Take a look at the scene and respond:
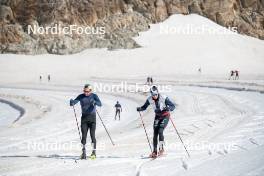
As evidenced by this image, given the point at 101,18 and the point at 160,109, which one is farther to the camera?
the point at 101,18

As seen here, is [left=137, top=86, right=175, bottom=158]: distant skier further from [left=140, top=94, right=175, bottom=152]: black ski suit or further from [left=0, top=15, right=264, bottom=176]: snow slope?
[left=0, top=15, right=264, bottom=176]: snow slope

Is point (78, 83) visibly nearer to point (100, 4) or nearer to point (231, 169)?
point (100, 4)

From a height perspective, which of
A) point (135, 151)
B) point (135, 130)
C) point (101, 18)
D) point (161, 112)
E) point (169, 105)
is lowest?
point (135, 130)

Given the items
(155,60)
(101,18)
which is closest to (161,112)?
(155,60)

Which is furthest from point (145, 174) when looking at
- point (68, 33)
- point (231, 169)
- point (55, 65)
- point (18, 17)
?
point (18, 17)

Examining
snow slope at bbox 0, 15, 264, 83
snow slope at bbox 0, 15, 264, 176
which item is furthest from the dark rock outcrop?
snow slope at bbox 0, 15, 264, 176

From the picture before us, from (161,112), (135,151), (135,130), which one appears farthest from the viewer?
(135,130)

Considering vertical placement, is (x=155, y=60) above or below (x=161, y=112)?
above

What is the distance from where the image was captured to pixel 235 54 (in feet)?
235

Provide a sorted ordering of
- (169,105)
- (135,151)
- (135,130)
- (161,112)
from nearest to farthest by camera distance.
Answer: (169,105) < (161,112) < (135,151) < (135,130)

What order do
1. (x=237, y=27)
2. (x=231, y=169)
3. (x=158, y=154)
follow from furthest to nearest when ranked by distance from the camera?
1. (x=237, y=27)
2. (x=158, y=154)
3. (x=231, y=169)

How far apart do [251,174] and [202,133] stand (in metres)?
6.75

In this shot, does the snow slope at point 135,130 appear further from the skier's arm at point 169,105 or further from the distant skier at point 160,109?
the skier's arm at point 169,105

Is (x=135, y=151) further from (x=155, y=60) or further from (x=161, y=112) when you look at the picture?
(x=155, y=60)
